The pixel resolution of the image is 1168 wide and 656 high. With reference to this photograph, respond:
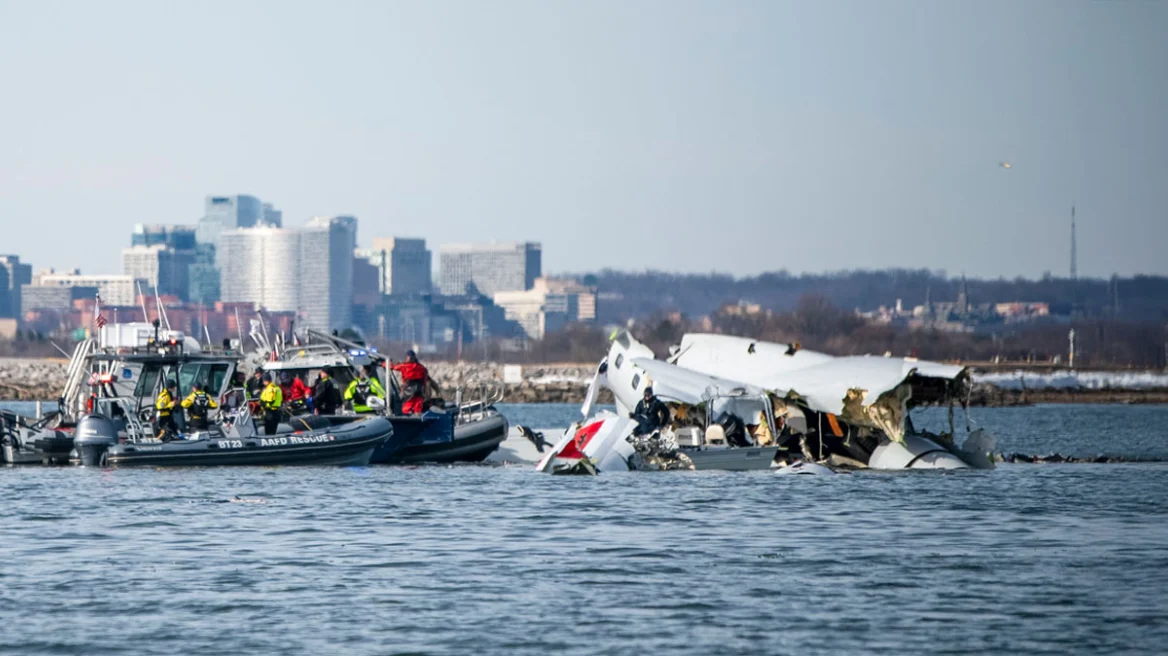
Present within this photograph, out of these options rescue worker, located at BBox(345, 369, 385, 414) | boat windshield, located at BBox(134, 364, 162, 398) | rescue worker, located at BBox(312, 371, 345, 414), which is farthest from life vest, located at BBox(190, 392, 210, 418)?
rescue worker, located at BBox(345, 369, 385, 414)

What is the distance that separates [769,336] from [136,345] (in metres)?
89.0

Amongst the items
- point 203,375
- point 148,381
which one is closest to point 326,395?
point 203,375

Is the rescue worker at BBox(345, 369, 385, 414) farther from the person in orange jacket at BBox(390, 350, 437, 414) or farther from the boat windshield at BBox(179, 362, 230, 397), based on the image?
the boat windshield at BBox(179, 362, 230, 397)

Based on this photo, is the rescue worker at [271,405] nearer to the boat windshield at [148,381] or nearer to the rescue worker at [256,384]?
the rescue worker at [256,384]

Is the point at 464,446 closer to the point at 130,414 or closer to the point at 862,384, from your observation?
the point at 130,414

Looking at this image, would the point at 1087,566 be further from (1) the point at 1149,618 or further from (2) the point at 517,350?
(2) the point at 517,350

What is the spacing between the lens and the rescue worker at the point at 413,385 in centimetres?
3812

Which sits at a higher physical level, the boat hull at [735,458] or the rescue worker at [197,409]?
the rescue worker at [197,409]

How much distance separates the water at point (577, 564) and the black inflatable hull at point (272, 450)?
413mm

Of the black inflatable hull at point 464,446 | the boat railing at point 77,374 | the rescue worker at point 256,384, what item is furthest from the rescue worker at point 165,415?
the black inflatable hull at point 464,446

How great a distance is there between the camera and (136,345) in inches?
1454

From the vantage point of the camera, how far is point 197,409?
3553 cm

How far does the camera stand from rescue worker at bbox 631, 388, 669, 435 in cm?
3562

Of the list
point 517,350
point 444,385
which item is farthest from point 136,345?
point 517,350
